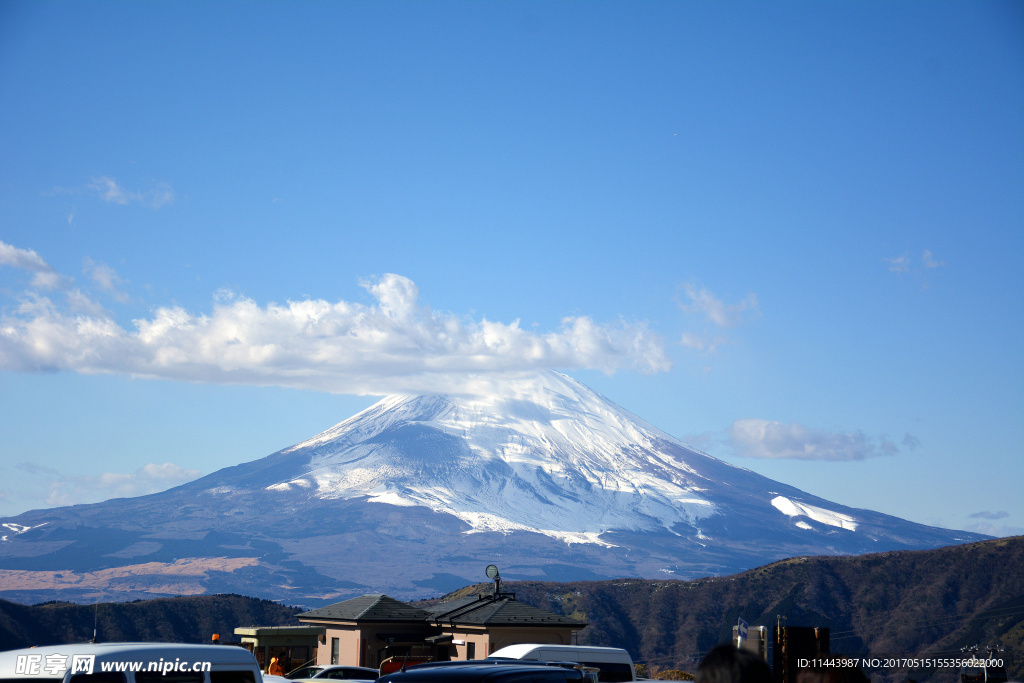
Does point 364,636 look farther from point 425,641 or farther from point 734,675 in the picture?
point 734,675

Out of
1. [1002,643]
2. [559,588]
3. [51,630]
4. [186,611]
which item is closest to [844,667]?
[1002,643]

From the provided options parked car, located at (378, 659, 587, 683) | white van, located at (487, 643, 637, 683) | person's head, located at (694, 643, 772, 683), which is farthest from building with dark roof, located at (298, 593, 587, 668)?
person's head, located at (694, 643, 772, 683)

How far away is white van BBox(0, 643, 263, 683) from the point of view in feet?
29.0

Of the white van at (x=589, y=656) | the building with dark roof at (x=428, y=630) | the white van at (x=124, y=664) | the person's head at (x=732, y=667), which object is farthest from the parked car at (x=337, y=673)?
the person's head at (x=732, y=667)

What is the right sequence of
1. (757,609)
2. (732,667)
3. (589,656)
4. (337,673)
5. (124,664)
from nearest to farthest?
(732,667), (124,664), (589,656), (337,673), (757,609)

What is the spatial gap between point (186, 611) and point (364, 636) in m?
71.6

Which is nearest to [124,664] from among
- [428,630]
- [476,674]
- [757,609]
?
[476,674]

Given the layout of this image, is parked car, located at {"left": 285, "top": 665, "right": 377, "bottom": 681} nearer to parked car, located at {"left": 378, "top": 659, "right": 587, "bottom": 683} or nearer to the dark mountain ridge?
parked car, located at {"left": 378, "top": 659, "right": 587, "bottom": 683}

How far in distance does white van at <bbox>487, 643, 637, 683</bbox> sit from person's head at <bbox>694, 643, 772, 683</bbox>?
596 inches

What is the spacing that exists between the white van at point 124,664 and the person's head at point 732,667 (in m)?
6.38

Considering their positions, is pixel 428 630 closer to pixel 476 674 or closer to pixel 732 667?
pixel 476 674

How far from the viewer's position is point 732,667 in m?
5.12

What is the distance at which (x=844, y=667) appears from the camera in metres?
7.26

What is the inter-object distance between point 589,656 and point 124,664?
43.6 ft
